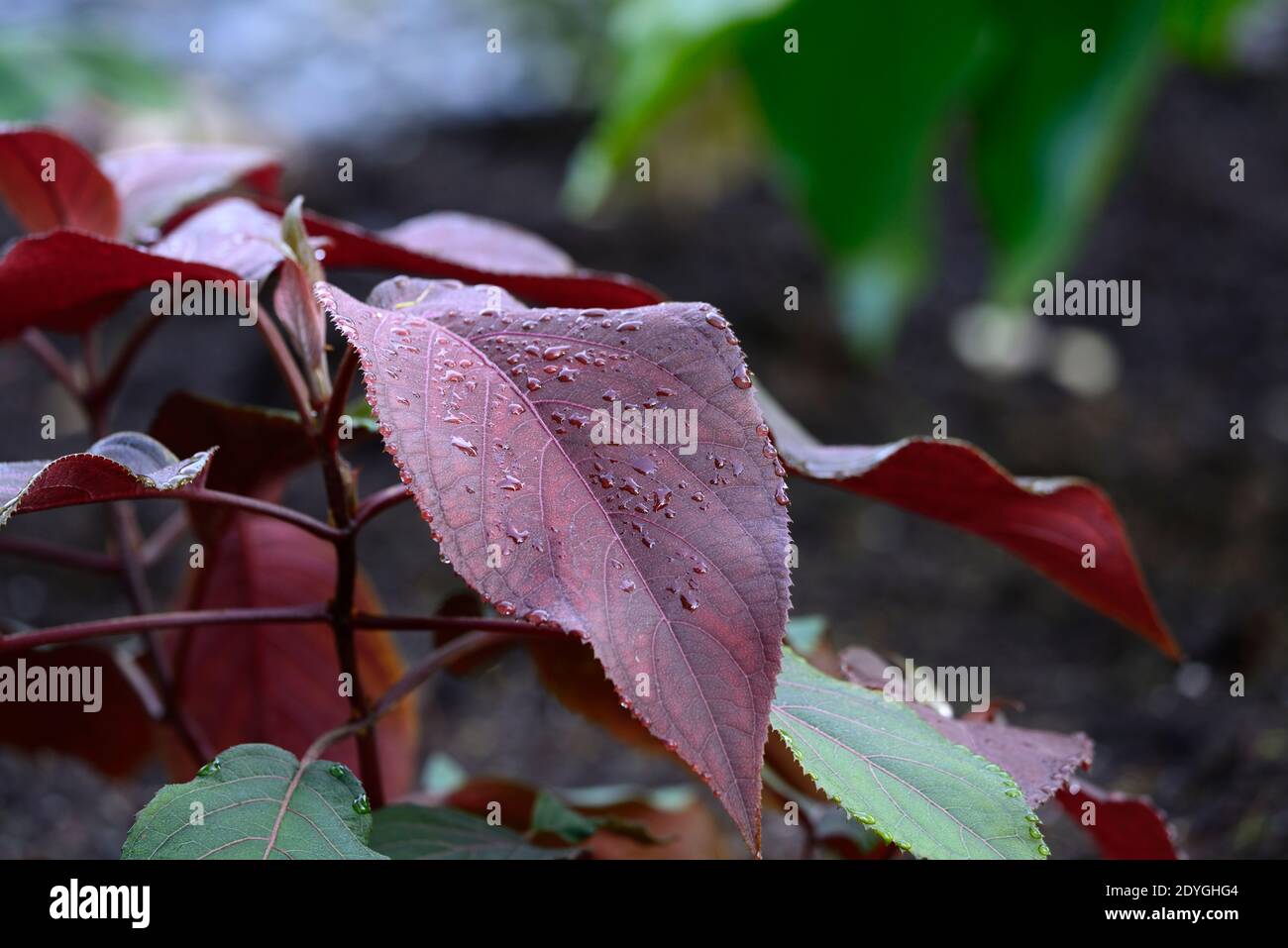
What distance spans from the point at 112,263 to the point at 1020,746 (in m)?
0.48

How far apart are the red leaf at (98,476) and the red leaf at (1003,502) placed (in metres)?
0.28

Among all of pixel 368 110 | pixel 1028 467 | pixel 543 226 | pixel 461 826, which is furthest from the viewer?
pixel 368 110

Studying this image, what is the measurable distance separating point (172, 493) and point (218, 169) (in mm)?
339

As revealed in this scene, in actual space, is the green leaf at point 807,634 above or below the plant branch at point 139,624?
below

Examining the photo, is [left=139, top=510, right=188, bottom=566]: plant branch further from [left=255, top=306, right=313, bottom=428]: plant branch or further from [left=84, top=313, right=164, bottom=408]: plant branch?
[left=255, top=306, right=313, bottom=428]: plant branch

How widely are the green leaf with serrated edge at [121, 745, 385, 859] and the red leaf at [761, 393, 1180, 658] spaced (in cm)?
25

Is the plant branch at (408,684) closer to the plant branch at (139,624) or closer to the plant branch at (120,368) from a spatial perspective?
the plant branch at (139,624)

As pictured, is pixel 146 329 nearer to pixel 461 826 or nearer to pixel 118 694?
pixel 118 694

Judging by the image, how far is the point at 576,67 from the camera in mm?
3471

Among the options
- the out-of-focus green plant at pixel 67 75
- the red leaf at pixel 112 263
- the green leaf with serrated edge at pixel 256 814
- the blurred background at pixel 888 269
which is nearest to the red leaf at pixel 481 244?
the red leaf at pixel 112 263

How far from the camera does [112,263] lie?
1.73 ft

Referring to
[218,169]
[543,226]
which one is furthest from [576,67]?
[218,169]

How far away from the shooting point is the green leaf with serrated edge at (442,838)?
0.54m

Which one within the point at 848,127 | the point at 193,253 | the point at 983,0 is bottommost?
the point at 193,253
